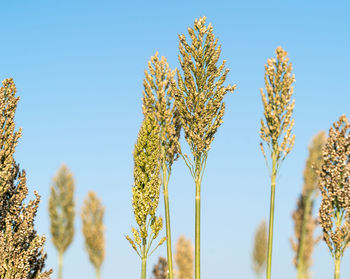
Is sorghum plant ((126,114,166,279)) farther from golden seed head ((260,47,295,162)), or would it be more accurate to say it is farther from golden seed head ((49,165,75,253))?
golden seed head ((49,165,75,253))

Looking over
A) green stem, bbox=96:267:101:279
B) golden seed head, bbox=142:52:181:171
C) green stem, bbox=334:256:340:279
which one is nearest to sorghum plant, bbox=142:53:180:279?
golden seed head, bbox=142:52:181:171

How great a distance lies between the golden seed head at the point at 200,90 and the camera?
20547mm

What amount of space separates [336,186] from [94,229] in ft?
64.3

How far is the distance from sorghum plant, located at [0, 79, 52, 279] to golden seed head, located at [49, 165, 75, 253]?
1364 centimetres

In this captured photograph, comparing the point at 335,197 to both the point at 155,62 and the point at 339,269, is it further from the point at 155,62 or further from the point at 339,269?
the point at 155,62

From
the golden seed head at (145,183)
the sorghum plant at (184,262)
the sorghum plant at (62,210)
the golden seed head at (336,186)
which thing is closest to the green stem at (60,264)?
the sorghum plant at (62,210)

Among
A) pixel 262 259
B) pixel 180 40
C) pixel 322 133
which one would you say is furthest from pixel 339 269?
Answer: pixel 262 259

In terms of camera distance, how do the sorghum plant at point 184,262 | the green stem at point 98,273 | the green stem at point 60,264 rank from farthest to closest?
the green stem at point 98,273 < the green stem at point 60,264 < the sorghum plant at point 184,262

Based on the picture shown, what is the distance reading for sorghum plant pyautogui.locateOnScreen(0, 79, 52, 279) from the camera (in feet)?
66.7

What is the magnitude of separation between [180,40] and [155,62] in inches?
61.4

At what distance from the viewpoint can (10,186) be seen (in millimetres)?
20875

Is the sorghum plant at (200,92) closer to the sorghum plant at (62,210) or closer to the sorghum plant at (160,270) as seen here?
the sorghum plant at (160,270)

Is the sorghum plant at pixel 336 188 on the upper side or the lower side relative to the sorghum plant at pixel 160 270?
upper

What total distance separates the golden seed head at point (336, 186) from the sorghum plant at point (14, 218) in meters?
11.8
